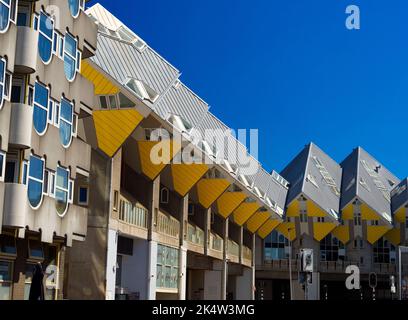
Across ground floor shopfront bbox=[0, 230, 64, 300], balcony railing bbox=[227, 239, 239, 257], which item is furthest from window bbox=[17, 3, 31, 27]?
balcony railing bbox=[227, 239, 239, 257]

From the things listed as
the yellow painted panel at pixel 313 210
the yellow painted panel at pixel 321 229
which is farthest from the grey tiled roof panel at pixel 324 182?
the yellow painted panel at pixel 321 229

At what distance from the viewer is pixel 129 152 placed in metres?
44.7

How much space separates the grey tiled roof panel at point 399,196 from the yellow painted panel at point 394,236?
2.83 meters

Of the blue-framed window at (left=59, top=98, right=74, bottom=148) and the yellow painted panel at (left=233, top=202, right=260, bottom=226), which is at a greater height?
the yellow painted panel at (left=233, top=202, right=260, bottom=226)

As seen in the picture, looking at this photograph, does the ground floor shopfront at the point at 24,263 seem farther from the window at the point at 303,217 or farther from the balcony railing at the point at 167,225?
the window at the point at 303,217

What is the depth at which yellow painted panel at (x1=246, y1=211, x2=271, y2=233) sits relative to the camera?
78144 mm

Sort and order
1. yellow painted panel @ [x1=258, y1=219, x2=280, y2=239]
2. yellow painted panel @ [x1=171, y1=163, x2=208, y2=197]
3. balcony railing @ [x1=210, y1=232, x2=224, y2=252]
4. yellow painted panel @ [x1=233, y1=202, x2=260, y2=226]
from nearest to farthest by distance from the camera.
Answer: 1. yellow painted panel @ [x1=171, y1=163, x2=208, y2=197]
2. balcony railing @ [x1=210, y1=232, x2=224, y2=252]
3. yellow painted panel @ [x1=233, y1=202, x2=260, y2=226]
4. yellow painted panel @ [x1=258, y1=219, x2=280, y2=239]

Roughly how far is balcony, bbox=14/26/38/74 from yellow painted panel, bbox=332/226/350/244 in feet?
240

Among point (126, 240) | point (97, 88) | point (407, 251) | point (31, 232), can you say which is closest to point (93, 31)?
point (97, 88)

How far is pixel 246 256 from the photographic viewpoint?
78.6 metres

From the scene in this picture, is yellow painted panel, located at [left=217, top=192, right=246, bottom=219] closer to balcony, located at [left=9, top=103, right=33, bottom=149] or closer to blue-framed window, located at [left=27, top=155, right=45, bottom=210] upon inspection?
blue-framed window, located at [left=27, top=155, right=45, bottom=210]

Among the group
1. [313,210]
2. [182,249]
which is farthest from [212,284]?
[313,210]

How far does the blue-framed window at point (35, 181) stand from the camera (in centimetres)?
2547

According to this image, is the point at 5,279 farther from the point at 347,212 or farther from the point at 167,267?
the point at 347,212
